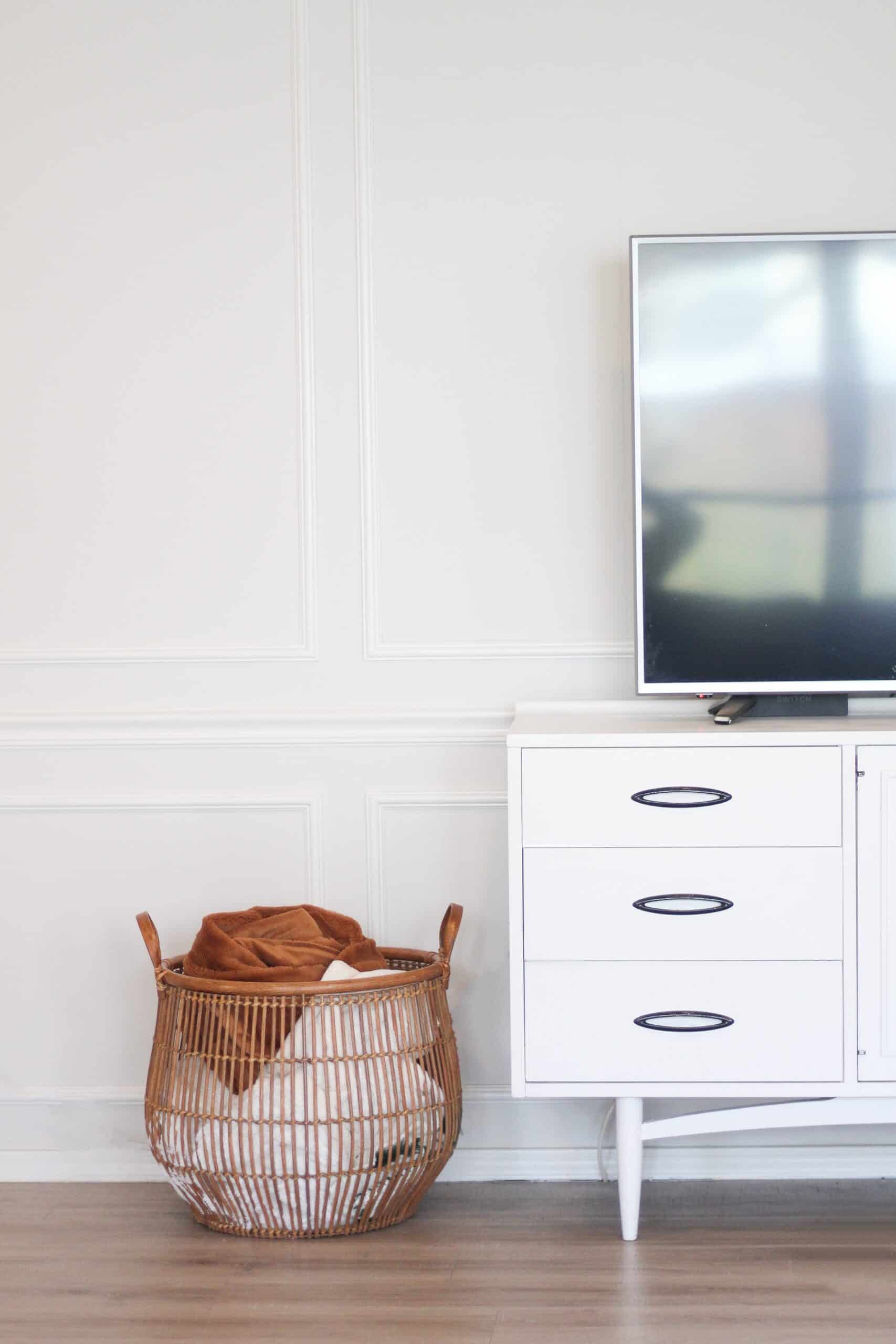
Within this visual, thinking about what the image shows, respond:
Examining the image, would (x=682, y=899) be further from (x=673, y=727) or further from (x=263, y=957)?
(x=263, y=957)

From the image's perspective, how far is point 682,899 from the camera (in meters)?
2.12

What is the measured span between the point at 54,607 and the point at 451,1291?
1.45 metres

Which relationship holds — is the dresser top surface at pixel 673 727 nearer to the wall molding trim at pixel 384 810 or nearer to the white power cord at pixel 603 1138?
the wall molding trim at pixel 384 810

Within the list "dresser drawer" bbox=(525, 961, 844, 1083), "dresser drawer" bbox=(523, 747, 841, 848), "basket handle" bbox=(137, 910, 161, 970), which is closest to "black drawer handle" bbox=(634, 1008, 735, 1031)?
"dresser drawer" bbox=(525, 961, 844, 1083)

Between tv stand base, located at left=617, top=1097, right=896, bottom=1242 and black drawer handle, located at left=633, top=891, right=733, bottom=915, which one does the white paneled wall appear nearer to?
tv stand base, located at left=617, top=1097, right=896, bottom=1242

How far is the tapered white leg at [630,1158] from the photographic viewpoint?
2180mm

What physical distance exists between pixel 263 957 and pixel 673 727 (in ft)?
2.67

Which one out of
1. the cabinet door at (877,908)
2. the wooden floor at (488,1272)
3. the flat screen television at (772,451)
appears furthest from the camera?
the flat screen television at (772,451)

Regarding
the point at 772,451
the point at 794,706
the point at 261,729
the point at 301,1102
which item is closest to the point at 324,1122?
the point at 301,1102

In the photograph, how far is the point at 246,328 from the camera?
2.54 metres

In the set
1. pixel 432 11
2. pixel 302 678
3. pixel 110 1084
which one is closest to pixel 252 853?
pixel 302 678

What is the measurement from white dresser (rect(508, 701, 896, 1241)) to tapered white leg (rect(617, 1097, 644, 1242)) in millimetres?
55

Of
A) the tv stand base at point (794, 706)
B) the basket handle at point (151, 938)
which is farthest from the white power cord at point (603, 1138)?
the basket handle at point (151, 938)

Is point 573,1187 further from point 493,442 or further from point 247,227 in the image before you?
point 247,227
